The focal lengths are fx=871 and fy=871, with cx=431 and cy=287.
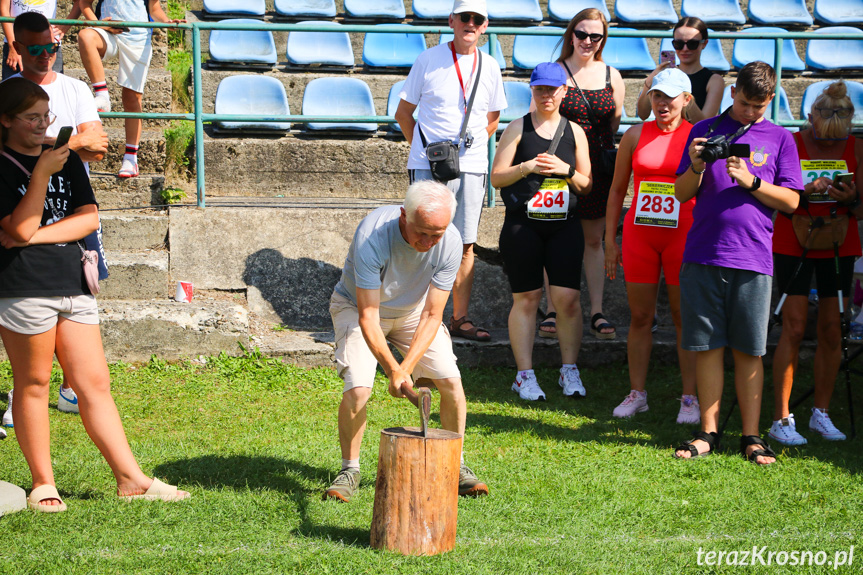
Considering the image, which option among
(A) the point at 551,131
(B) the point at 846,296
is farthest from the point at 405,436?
(B) the point at 846,296

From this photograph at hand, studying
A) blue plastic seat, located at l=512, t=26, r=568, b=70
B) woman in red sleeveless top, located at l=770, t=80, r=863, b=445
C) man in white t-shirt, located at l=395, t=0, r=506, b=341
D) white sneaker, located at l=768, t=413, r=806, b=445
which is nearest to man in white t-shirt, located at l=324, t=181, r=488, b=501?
man in white t-shirt, located at l=395, t=0, r=506, b=341

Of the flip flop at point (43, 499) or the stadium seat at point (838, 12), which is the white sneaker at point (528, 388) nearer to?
the flip flop at point (43, 499)

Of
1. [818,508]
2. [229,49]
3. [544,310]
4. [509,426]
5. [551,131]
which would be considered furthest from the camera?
[229,49]

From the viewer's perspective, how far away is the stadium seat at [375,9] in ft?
33.1

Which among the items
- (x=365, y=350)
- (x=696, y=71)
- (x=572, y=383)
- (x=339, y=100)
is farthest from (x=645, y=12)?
(x=365, y=350)

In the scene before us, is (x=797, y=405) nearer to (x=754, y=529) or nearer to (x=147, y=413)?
(x=754, y=529)

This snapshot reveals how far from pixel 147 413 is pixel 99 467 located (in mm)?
853

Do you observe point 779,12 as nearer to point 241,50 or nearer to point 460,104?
point 241,50

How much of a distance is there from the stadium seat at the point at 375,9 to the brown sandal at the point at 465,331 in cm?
515

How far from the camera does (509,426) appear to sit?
16.9 ft

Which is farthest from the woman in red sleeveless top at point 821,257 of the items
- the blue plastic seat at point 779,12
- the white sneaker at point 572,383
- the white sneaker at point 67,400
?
the blue plastic seat at point 779,12

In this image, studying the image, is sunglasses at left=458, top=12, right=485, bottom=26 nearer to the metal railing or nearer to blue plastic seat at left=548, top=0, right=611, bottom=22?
the metal railing

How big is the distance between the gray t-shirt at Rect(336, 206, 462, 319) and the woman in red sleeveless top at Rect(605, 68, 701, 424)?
5.51 ft

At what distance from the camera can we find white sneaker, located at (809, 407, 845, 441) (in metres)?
5.11
